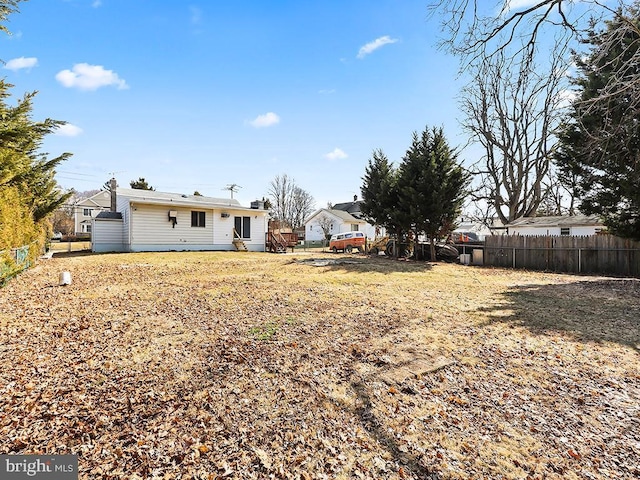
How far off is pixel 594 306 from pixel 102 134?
21262 millimetres

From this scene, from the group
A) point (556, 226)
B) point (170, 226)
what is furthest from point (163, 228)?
point (556, 226)

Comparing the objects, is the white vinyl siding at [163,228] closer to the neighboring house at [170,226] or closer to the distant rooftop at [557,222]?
the neighboring house at [170,226]

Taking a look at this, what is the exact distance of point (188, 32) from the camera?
9.57 metres

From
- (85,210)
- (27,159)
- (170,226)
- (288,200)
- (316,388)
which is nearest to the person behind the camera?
(316,388)

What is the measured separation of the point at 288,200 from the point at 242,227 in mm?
28014

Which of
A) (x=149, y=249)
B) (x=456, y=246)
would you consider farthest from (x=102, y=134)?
(x=456, y=246)

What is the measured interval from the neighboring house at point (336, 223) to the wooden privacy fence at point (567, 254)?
21.6 meters

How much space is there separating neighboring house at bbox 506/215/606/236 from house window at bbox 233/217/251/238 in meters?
19.2

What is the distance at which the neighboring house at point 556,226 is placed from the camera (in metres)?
21.0

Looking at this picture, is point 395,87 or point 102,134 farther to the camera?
point 102,134

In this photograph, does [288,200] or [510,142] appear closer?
[510,142]

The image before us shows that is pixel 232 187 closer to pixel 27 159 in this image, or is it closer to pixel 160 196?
pixel 160 196

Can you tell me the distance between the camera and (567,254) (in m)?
13.9

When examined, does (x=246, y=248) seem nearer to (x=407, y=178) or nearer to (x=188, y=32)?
(x=407, y=178)
